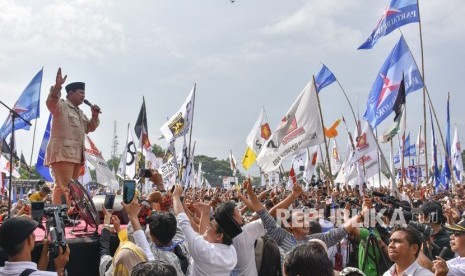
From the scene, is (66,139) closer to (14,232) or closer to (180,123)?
(14,232)

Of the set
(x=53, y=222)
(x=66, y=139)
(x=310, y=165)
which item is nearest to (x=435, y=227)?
(x=53, y=222)

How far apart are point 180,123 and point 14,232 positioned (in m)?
Result: 11.1

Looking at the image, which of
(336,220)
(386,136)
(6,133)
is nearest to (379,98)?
(386,136)

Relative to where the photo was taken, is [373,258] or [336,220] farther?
[336,220]

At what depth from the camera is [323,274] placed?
2646 millimetres

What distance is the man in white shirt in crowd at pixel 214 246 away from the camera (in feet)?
12.3

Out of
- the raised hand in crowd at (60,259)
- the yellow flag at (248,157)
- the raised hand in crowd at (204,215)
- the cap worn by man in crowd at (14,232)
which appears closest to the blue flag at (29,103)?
the yellow flag at (248,157)

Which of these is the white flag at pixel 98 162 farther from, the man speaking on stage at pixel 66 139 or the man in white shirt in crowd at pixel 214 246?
the man in white shirt in crowd at pixel 214 246

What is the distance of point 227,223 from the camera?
12.9ft

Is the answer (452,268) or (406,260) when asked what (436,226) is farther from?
(406,260)

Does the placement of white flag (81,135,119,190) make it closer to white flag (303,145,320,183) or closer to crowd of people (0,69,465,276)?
crowd of people (0,69,465,276)

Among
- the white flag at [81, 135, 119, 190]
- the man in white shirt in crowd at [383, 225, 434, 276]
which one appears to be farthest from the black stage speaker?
the white flag at [81, 135, 119, 190]

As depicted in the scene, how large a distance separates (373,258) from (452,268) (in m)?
0.91

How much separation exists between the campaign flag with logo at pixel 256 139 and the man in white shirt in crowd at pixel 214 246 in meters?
15.3
